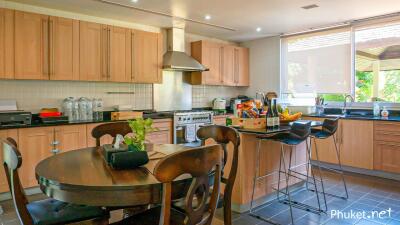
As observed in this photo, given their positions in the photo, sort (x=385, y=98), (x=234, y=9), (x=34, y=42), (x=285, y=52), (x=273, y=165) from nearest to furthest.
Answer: (x=273, y=165), (x=34, y=42), (x=234, y=9), (x=385, y=98), (x=285, y=52)

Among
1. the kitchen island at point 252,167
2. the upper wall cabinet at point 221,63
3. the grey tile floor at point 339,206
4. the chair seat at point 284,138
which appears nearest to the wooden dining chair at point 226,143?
the grey tile floor at point 339,206

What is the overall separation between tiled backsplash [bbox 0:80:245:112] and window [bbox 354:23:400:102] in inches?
119

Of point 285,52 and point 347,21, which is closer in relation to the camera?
point 347,21

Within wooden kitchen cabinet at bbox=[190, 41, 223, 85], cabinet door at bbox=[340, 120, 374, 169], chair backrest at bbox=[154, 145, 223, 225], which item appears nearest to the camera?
chair backrest at bbox=[154, 145, 223, 225]

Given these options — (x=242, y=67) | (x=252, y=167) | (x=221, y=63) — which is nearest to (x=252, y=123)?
(x=252, y=167)

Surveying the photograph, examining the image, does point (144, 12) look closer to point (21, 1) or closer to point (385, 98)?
point (21, 1)

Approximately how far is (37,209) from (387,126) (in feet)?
14.5

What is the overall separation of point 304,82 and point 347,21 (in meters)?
1.33

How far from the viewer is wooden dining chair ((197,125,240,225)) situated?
6.50 feet

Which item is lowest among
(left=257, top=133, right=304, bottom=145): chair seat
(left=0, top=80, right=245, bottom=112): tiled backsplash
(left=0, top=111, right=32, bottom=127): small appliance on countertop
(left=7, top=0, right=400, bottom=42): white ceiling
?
(left=257, top=133, right=304, bottom=145): chair seat

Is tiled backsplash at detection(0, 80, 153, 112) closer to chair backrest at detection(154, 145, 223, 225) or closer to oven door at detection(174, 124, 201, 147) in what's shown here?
oven door at detection(174, 124, 201, 147)

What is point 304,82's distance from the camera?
5.88 m

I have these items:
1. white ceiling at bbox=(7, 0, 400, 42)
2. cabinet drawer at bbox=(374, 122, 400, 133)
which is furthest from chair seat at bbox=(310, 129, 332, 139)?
white ceiling at bbox=(7, 0, 400, 42)

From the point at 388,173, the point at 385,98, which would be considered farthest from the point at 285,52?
the point at 388,173
